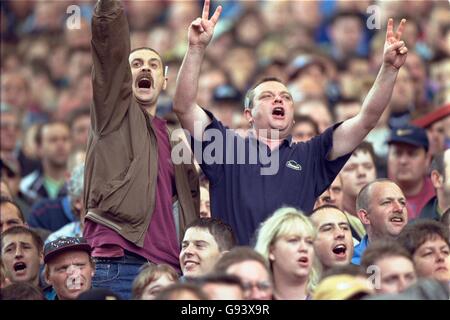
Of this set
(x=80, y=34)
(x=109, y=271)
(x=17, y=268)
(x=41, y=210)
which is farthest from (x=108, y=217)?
(x=80, y=34)

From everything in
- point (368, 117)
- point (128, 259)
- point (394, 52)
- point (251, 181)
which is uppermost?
point (394, 52)

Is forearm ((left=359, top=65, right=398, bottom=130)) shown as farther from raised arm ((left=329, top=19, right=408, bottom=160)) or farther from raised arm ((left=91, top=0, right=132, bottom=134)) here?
raised arm ((left=91, top=0, right=132, bottom=134))

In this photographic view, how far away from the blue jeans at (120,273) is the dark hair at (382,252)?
4.44ft

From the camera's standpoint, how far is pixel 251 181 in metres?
9.76

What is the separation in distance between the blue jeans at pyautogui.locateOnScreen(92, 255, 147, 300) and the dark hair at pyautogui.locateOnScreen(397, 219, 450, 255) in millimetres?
1538

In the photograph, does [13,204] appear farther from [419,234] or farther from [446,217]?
[419,234]

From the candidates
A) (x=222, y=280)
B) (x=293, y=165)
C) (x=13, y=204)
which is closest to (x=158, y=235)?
(x=293, y=165)

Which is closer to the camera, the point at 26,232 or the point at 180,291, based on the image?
the point at 180,291

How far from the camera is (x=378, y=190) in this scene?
35.1 feet

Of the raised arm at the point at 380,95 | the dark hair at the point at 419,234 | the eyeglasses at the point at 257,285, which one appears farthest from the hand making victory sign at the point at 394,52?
the eyeglasses at the point at 257,285

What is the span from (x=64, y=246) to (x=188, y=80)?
125 centimetres
